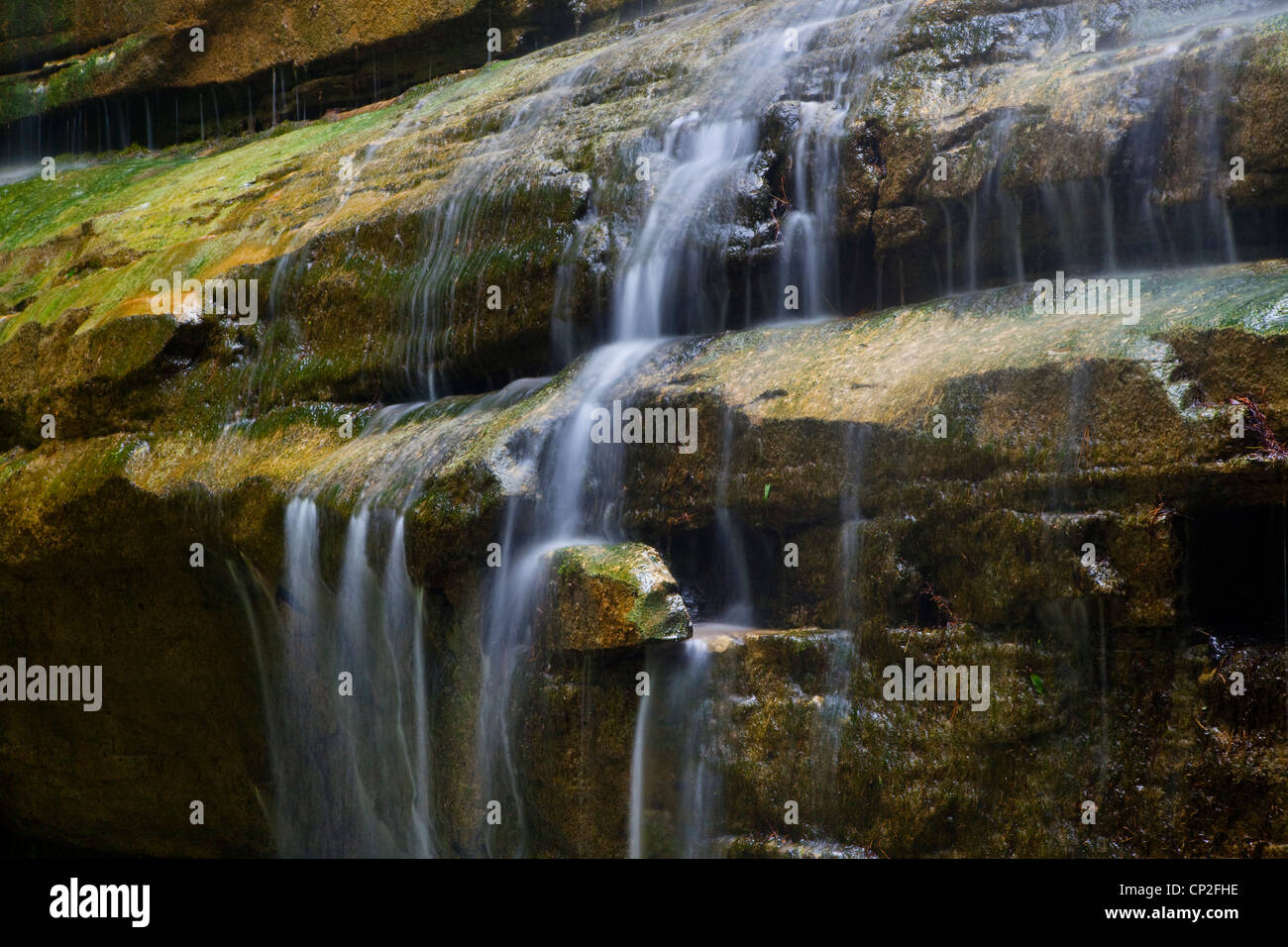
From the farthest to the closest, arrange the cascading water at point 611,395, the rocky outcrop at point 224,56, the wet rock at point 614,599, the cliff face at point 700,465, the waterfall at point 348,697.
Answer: the rocky outcrop at point 224,56
the waterfall at point 348,697
the cascading water at point 611,395
the wet rock at point 614,599
the cliff face at point 700,465

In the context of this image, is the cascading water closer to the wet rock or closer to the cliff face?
the cliff face

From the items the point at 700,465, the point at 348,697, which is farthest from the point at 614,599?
the point at 348,697

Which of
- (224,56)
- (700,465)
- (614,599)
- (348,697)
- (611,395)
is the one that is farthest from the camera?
(224,56)

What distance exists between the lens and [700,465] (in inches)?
207

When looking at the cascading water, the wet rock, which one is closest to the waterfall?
the cascading water

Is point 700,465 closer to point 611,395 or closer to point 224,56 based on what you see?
point 611,395

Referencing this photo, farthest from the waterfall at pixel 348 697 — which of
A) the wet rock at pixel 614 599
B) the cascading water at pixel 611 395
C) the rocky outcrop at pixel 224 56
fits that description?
the rocky outcrop at pixel 224 56

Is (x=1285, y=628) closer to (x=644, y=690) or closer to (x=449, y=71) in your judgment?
(x=644, y=690)

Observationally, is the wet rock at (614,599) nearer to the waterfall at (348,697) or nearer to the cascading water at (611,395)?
the cascading water at (611,395)

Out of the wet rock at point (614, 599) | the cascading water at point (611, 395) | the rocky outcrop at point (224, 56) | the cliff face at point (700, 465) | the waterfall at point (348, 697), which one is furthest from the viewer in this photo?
the rocky outcrop at point (224, 56)

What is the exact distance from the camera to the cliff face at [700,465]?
159 inches

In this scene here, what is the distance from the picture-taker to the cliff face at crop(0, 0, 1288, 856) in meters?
4.05

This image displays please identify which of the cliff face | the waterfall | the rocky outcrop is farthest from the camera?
the rocky outcrop
